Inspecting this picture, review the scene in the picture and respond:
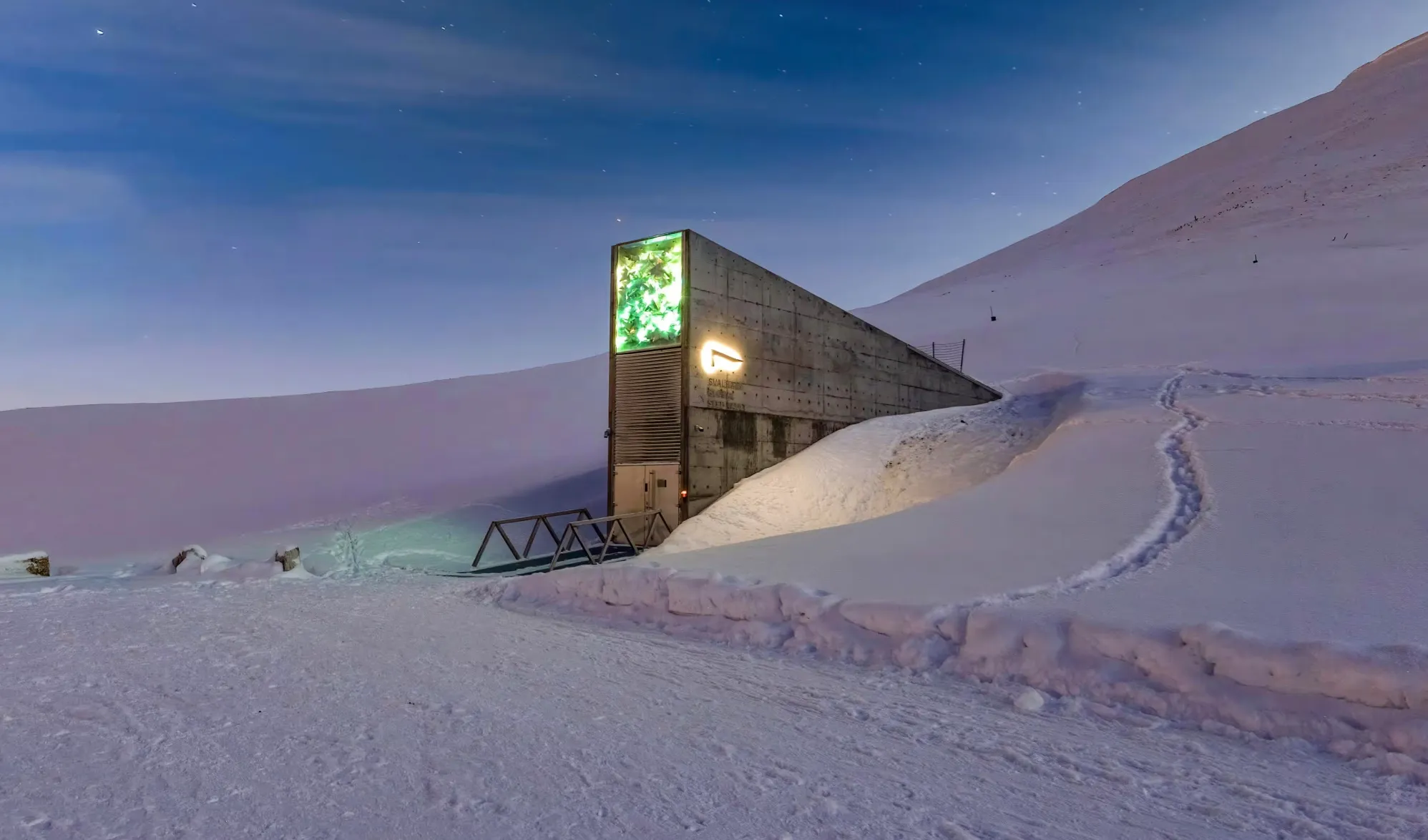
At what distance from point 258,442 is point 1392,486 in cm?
4037

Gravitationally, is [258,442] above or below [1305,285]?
below

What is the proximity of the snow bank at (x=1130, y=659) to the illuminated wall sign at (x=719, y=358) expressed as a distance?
25.3 ft

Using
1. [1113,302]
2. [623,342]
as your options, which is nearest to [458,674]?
[623,342]

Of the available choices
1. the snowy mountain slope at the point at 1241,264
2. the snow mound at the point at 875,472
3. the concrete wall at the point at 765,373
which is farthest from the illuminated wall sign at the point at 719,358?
Answer: the snowy mountain slope at the point at 1241,264

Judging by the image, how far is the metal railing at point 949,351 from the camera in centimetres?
3328

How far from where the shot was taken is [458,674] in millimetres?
5344

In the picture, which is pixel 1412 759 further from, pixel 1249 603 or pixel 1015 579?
pixel 1015 579

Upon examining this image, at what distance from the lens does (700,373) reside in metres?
14.5

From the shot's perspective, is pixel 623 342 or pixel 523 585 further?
pixel 623 342

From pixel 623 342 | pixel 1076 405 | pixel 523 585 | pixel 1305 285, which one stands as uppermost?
pixel 1305 285

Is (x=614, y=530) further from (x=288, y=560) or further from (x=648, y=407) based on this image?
(x=288, y=560)

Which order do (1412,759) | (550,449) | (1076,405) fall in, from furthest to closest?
(550,449) < (1076,405) < (1412,759)

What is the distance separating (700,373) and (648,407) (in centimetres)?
125

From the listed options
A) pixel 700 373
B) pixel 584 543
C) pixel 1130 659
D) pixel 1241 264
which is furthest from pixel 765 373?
pixel 1241 264
